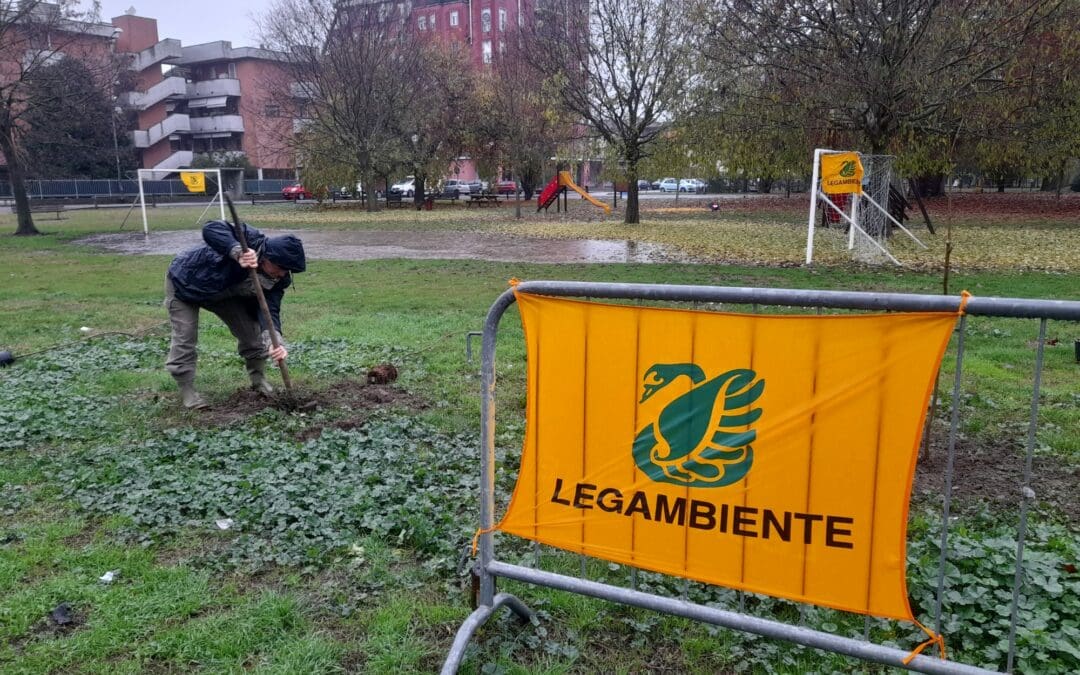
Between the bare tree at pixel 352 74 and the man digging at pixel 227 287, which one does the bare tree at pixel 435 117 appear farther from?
the man digging at pixel 227 287

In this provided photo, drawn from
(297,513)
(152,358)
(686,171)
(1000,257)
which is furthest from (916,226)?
(297,513)

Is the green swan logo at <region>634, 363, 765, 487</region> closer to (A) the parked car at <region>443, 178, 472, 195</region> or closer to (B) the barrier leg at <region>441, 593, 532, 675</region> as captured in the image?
(B) the barrier leg at <region>441, 593, 532, 675</region>

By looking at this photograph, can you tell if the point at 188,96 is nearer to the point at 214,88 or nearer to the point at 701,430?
the point at 214,88

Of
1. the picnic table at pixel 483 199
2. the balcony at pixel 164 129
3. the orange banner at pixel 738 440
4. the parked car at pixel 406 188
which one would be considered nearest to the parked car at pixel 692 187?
the parked car at pixel 406 188

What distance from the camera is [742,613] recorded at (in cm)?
280

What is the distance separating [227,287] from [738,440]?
14.9 feet

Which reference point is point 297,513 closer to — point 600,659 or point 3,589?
point 3,589

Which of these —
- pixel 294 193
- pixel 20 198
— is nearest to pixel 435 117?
pixel 294 193

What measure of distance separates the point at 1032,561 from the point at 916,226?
22612 millimetres

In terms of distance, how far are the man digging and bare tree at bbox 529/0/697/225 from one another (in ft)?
65.5

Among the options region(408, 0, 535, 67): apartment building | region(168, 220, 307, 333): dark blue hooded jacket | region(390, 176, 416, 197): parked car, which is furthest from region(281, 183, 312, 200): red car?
region(168, 220, 307, 333): dark blue hooded jacket

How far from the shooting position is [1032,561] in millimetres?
3496

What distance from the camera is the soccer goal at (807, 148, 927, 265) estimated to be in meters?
14.7

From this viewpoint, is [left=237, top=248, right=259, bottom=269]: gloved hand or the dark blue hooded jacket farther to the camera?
the dark blue hooded jacket
